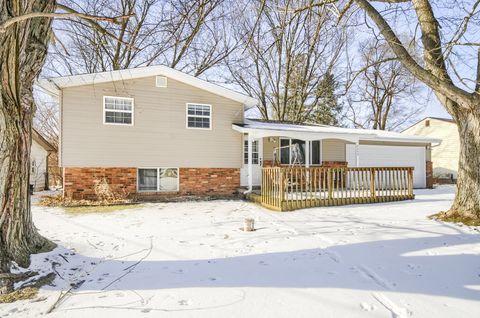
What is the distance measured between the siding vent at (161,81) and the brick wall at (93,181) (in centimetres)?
318

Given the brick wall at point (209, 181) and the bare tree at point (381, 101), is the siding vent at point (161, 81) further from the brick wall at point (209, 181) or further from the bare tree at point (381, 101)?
the bare tree at point (381, 101)

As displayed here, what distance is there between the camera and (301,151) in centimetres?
1389

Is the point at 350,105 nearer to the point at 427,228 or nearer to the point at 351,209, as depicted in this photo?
the point at 351,209

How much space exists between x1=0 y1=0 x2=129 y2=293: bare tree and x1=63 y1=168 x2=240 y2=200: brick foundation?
22.7 feet

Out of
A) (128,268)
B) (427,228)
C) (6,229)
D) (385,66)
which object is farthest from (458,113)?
(385,66)

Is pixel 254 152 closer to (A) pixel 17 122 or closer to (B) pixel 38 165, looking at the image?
(A) pixel 17 122

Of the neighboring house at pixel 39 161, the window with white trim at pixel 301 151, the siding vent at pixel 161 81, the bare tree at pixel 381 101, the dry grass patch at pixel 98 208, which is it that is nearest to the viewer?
the dry grass patch at pixel 98 208

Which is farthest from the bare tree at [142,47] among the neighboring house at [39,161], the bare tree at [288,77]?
the neighboring house at [39,161]

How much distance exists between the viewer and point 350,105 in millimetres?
27688

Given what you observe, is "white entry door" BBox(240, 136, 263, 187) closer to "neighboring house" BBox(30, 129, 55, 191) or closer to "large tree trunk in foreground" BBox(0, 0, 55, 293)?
"large tree trunk in foreground" BBox(0, 0, 55, 293)

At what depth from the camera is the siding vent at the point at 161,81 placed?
1122cm

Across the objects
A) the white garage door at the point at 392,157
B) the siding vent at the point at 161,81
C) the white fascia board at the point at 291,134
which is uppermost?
the siding vent at the point at 161,81

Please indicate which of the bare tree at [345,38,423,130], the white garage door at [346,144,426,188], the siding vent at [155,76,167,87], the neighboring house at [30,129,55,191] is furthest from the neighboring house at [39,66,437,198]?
the bare tree at [345,38,423,130]

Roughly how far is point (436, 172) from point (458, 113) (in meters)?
20.4
